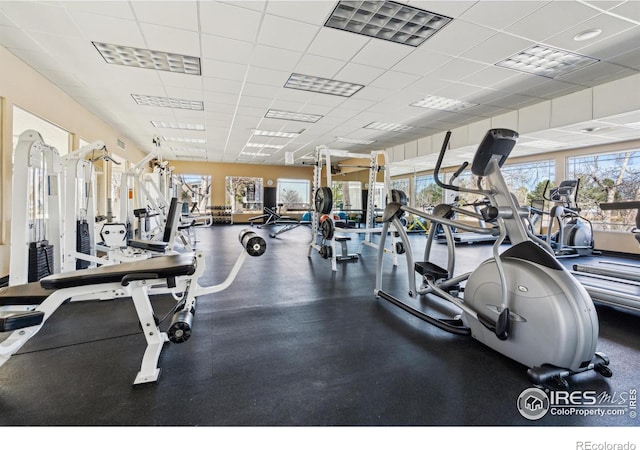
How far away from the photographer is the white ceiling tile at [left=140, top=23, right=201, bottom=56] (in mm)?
2938

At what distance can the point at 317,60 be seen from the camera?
3.61 metres

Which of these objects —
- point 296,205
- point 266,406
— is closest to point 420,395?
point 266,406

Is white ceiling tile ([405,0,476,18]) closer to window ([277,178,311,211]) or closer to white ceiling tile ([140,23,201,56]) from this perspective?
white ceiling tile ([140,23,201,56])

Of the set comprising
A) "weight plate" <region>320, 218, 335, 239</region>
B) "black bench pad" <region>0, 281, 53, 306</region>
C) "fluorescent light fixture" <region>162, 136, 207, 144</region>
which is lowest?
"black bench pad" <region>0, 281, 53, 306</region>

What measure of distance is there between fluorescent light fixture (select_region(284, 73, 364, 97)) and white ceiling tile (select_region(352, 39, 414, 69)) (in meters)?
0.70

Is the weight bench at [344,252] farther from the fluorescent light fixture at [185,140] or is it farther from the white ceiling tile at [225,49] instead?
the fluorescent light fixture at [185,140]

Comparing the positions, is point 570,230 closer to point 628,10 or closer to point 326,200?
point 628,10

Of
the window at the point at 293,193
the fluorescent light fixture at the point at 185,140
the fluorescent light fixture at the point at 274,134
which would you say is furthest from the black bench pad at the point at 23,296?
the window at the point at 293,193

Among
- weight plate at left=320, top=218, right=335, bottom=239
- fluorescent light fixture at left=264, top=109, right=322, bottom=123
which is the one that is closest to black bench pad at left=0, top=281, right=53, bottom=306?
weight plate at left=320, top=218, right=335, bottom=239

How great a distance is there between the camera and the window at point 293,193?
13531mm

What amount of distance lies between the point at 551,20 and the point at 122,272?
13.1 feet

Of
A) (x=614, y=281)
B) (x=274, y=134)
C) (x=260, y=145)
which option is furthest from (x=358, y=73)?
(x=260, y=145)

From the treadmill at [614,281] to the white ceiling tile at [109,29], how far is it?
482 centimetres

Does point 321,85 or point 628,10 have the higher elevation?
point 321,85
